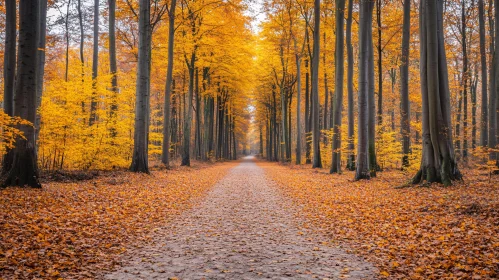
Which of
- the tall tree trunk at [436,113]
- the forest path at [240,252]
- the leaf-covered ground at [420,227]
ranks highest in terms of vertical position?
the tall tree trunk at [436,113]

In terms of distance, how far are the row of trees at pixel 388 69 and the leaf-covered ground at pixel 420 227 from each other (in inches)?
89.8

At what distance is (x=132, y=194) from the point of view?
32.2 feet

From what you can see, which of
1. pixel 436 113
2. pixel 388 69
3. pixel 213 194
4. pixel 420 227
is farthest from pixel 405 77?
pixel 420 227

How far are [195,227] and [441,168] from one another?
314 inches

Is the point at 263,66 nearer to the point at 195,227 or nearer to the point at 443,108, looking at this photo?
the point at 443,108

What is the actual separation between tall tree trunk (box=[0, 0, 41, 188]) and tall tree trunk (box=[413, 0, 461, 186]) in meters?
11.7

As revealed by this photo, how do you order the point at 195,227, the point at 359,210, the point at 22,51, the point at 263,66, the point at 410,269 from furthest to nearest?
1. the point at 263,66
2. the point at 22,51
3. the point at 359,210
4. the point at 195,227
5. the point at 410,269

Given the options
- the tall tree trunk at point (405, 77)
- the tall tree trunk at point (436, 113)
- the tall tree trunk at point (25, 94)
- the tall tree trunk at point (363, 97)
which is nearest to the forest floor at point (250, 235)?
the tall tree trunk at point (436, 113)

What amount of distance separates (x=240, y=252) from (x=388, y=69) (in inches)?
822

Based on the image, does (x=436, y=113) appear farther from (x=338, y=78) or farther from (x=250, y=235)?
(x=250, y=235)

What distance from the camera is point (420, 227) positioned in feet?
19.4

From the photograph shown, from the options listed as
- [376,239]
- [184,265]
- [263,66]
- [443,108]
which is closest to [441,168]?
[443,108]

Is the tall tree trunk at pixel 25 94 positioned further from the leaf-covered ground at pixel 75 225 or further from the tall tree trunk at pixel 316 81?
the tall tree trunk at pixel 316 81

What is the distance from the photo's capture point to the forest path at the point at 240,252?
422 centimetres
